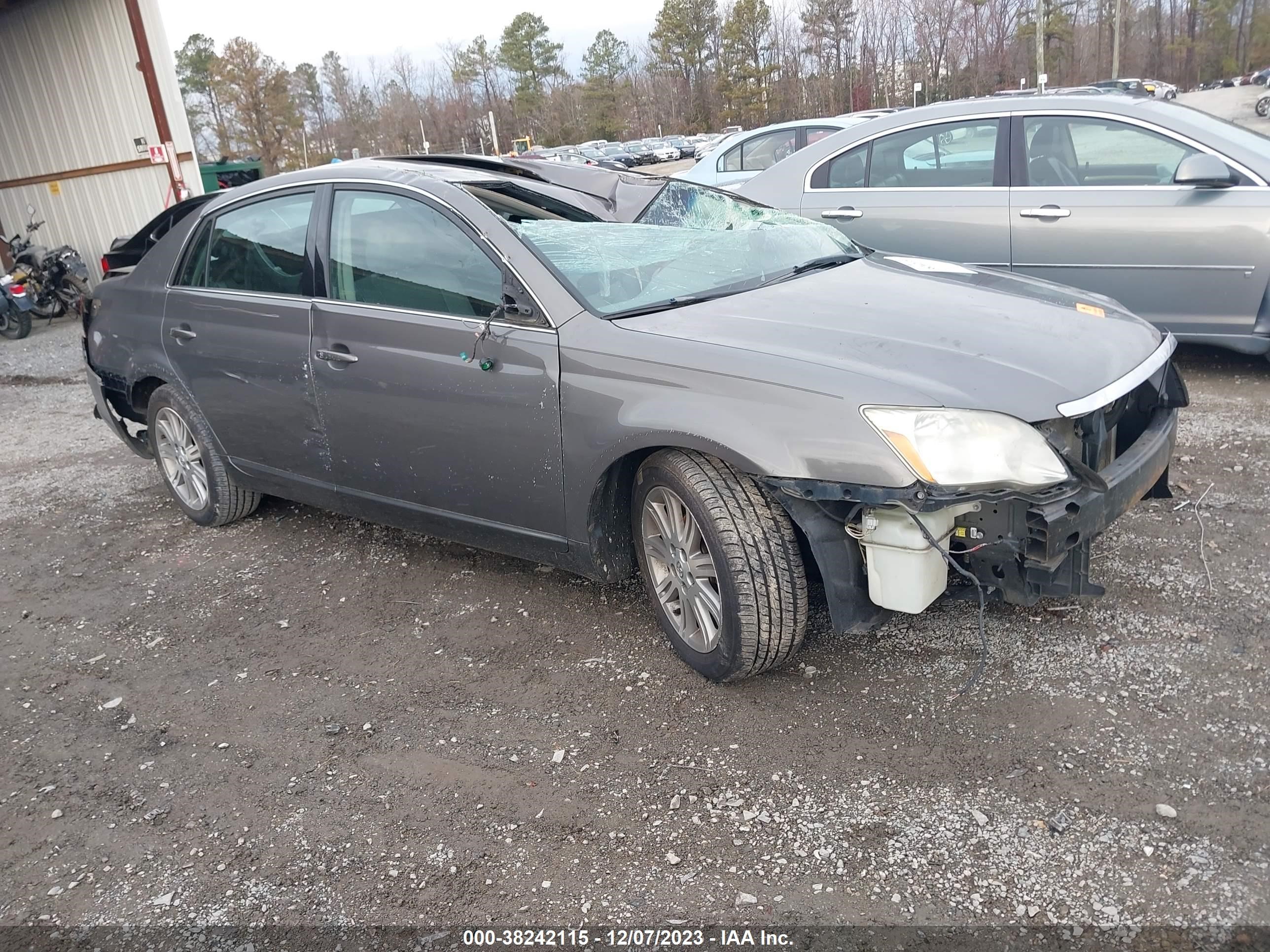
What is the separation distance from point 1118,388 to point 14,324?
13287 mm

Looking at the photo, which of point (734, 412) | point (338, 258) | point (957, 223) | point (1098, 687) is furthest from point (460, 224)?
point (957, 223)

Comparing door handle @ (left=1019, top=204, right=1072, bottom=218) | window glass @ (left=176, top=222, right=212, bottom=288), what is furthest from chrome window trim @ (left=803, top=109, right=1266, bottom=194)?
window glass @ (left=176, top=222, right=212, bottom=288)

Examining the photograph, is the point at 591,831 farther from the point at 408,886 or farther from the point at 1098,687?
the point at 1098,687

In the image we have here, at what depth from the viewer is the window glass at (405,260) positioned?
3.39 m

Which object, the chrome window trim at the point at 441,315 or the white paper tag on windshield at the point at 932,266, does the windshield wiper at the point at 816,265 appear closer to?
the white paper tag on windshield at the point at 932,266

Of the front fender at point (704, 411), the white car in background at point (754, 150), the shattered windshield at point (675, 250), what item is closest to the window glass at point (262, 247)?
the shattered windshield at point (675, 250)

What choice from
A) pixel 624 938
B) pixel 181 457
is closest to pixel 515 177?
pixel 181 457

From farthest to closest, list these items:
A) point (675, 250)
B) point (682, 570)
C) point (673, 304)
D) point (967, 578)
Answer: point (675, 250), point (673, 304), point (682, 570), point (967, 578)

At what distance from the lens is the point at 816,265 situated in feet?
12.2

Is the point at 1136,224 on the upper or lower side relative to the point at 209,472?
upper

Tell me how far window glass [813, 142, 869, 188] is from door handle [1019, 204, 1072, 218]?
108 centimetres

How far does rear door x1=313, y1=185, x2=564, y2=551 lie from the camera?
10.6 feet

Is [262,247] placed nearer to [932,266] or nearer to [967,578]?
[932,266]

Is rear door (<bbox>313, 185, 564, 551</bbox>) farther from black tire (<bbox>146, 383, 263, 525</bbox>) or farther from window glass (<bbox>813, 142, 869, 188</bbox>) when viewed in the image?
window glass (<bbox>813, 142, 869, 188</bbox>)
